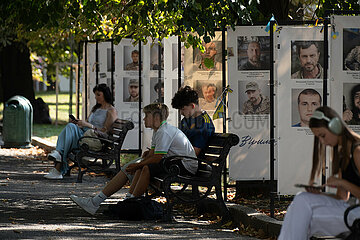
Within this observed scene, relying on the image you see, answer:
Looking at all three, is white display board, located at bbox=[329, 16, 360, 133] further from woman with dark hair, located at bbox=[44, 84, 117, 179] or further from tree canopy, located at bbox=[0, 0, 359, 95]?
woman with dark hair, located at bbox=[44, 84, 117, 179]

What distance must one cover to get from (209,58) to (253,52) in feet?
4.54

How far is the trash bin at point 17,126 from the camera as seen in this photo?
20812 mm

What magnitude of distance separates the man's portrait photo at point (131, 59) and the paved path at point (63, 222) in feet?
11.4

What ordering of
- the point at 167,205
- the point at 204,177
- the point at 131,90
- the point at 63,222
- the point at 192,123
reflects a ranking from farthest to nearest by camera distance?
the point at 131,90
the point at 192,123
the point at 204,177
the point at 167,205
the point at 63,222

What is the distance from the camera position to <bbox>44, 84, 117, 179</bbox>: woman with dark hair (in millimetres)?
14164

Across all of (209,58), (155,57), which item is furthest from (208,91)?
(155,57)

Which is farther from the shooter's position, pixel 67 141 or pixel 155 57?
pixel 155 57

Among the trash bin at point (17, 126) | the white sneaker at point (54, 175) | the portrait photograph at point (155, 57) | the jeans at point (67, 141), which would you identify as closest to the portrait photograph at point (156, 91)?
the portrait photograph at point (155, 57)

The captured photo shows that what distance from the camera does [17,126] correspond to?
20.8 metres

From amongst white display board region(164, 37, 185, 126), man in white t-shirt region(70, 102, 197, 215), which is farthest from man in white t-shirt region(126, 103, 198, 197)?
white display board region(164, 37, 185, 126)

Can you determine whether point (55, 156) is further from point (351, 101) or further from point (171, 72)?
point (351, 101)

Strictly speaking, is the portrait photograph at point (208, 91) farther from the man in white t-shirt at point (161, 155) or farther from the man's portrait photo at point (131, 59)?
the man's portrait photo at point (131, 59)

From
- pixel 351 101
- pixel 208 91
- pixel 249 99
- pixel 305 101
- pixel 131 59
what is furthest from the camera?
pixel 131 59

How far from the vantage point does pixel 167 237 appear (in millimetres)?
8234
